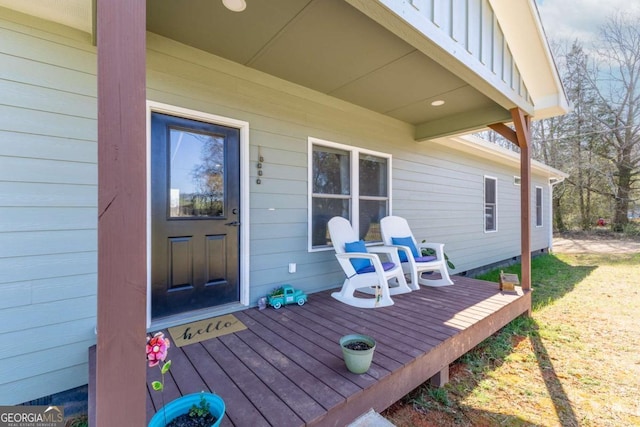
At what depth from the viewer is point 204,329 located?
2.48m

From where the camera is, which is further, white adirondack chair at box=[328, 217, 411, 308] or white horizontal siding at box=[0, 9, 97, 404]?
white adirondack chair at box=[328, 217, 411, 308]

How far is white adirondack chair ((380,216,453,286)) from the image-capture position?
3719 mm

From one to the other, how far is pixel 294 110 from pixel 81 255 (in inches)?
95.0

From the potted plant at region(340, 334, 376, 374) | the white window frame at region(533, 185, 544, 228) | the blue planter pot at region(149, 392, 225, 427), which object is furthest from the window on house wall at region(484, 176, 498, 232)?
the blue planter pot at region(149, 392, 225, 427)

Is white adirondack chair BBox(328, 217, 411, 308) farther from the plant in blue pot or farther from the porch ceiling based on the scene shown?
the plant in blue pot

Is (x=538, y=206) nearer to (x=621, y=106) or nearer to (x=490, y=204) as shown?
(x=490, y=204)

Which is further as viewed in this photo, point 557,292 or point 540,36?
point 557,292

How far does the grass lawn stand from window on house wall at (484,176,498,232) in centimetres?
271

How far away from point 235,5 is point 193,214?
5.61 feet

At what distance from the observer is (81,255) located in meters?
2.11

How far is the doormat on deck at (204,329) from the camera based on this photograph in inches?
90.7

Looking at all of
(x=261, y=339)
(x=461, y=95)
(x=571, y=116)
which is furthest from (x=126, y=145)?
(x=571, y=116)

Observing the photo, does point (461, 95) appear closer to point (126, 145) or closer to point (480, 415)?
point (480, 415)

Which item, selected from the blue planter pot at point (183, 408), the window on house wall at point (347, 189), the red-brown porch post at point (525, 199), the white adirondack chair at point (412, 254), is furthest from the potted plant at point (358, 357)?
the red-brown porch post at point (525, 199)
